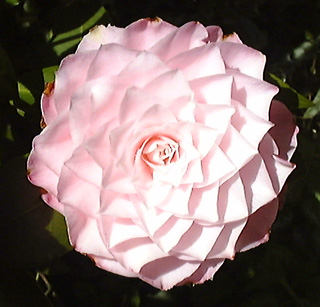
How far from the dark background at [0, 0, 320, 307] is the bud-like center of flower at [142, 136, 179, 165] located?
0.19 meters

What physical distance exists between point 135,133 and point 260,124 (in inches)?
4.9

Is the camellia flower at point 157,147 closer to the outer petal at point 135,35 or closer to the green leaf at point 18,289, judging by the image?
the outer petal at point 135,35

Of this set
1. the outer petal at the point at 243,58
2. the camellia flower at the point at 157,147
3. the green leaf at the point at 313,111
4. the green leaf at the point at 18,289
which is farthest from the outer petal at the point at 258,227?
the green leaf at the point at 313,111

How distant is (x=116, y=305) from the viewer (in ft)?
3.70

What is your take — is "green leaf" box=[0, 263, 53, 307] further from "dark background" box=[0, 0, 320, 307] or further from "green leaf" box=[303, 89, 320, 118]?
"green leaf" box=[303, 89, 320, 118]

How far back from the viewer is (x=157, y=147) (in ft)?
2.18

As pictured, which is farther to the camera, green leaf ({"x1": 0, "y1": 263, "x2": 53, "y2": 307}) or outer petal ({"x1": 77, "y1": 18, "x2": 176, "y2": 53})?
green leaf ({"x1": 0, "y1": 263, "x2": 53, "y2": 307})

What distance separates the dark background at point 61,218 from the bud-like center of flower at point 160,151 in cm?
19

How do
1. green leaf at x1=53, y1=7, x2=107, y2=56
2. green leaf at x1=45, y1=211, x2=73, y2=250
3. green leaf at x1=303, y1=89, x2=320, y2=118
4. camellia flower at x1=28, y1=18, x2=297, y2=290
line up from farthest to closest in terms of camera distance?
green leaf at x1=303, y1=89, x2=320, y2=118
green leaf at x1=53, y1=7, x2=107, y2=56
green leaf at x1=45, y1=211, x2=73, y2=250
camellia flower at x1=28, y1=18, x2=297, y2=290

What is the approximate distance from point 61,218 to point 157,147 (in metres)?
0.20

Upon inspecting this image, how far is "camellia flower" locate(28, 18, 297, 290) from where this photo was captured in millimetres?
616

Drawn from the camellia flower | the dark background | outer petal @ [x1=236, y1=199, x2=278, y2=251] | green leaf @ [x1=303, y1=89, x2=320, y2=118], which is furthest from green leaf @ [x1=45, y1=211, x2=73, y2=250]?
green leaf @ [x1=303, y1=89, x2=320, y2=118]

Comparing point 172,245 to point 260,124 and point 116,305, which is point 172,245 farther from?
point 116,305

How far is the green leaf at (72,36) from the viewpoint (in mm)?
894
